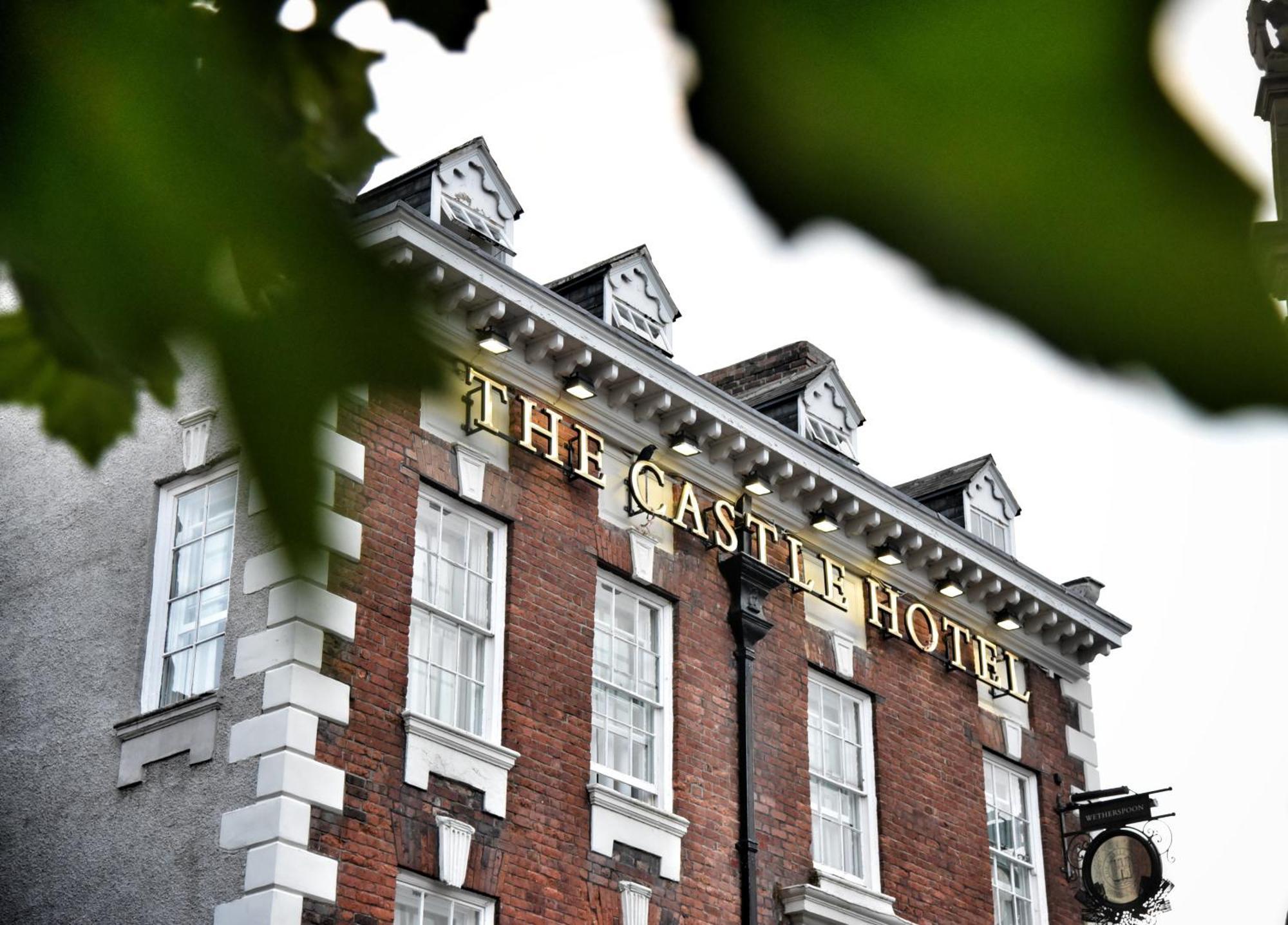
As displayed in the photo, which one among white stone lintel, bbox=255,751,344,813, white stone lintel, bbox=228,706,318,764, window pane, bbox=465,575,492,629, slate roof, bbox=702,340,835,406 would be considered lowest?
white stone lintel, bbox=255,751,344,813

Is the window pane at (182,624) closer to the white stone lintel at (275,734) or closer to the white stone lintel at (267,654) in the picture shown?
the white stone lintel at (267,654)

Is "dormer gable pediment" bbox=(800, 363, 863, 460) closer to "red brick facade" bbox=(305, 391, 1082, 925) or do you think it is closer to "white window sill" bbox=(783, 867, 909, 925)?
"red brick facade" bbox=(305, 391, 1082, 925)

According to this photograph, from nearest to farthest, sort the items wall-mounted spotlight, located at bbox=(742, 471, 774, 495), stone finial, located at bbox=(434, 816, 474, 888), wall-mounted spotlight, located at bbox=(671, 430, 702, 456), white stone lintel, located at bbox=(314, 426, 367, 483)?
white stone lintel, located at bbox=(314, 426, 367, 483) → stone finial, located at bbox=(434, 816, 474, 888) → wall-mounted spotlight, located at bbox=(671, 430, 702, 456) → wall-mounted spotlight, located at bbox=(742, 471, 774, 495)

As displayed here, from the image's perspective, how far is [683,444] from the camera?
16.2m

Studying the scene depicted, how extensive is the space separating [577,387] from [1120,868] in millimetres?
8132

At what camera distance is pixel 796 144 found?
81 centimetres

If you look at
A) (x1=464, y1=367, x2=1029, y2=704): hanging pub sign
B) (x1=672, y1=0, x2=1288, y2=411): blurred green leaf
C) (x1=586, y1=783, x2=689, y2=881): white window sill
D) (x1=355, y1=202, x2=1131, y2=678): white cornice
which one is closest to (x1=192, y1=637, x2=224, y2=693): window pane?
(x1=464, y1=367, x2=1029, y2=704): hanging pub sign

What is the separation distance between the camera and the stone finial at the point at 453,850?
13.1 meters

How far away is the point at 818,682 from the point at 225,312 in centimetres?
1673

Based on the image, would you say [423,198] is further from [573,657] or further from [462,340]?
[462,340]

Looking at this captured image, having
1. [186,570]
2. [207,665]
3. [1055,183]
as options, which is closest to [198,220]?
[1055,183]

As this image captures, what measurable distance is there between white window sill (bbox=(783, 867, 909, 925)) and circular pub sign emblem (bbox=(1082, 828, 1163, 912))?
3.26 metres

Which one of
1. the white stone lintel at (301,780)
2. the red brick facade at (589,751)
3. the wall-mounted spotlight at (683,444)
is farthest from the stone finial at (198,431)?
the wall-mounted spotlight at (683,444)

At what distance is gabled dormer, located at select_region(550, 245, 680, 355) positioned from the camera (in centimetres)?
1681
